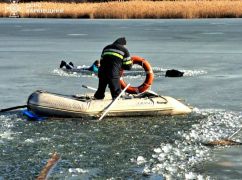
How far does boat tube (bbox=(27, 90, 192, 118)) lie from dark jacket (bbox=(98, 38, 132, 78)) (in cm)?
54

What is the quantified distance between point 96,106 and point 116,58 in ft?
3.22

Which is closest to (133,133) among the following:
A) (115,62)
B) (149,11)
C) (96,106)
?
(96,106)

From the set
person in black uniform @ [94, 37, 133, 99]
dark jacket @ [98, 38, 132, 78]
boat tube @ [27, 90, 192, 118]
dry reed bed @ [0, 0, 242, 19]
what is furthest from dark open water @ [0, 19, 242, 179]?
dry reed bed @ [0, 0, 242, 19]

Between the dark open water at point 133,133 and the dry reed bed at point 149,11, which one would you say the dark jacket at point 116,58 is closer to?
the dark open water at point 133,133

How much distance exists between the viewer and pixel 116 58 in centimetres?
1123

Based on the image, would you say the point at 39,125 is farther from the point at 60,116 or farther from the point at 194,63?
the point at 194,63

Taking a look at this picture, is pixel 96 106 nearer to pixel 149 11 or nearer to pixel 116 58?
pixel 116 58

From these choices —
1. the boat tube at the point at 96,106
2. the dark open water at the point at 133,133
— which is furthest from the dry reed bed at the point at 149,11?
the boat tube at the point at 96,106

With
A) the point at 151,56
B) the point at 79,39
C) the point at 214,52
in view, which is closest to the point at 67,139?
the point at 151,56

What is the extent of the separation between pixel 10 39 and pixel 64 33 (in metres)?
4.84

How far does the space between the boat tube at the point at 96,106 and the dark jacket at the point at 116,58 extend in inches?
21.2

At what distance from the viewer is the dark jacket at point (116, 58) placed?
36.9 feet

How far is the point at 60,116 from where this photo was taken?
10977 mm

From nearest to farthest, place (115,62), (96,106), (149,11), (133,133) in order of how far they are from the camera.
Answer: (133,133), (96,106), (115,62), (149,11)
